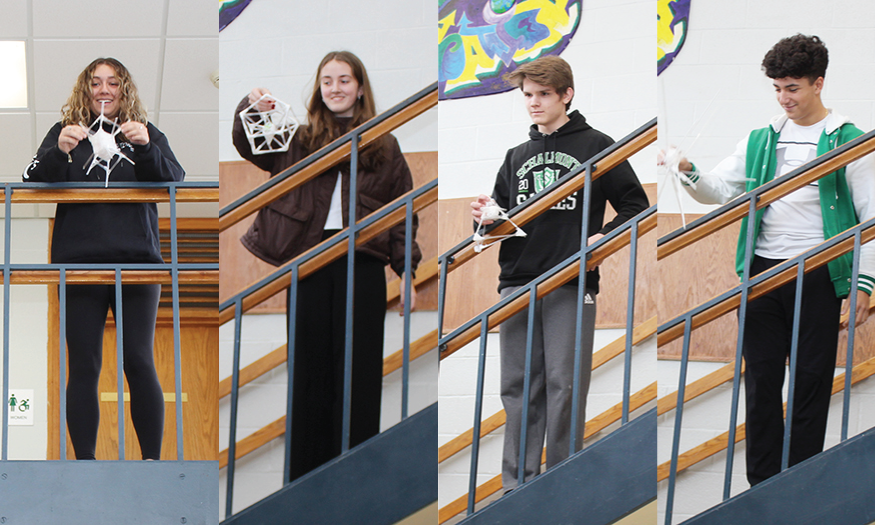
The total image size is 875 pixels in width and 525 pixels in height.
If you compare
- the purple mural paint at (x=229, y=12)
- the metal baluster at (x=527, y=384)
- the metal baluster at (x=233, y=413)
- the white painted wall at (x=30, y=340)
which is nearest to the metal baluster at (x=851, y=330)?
the metal baluster at (x=527, y=384)

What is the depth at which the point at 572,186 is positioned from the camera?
6.27 feet

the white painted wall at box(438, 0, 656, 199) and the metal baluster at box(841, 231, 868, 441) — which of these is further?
the white painted wall at box(438, 0, 656, 199)

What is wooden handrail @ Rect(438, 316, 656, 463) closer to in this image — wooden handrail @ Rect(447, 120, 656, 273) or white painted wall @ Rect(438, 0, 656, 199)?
wooden handrail @ Rect(447, 120, 656, 273)

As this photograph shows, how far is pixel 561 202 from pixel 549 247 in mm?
139

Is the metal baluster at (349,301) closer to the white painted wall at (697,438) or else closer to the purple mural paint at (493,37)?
the purple mural paint at (493,37)

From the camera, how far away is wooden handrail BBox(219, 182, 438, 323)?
5.98 ft

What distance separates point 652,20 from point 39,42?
93.1 inches

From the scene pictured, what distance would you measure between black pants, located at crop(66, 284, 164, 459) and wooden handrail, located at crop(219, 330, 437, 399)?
210 millimetres

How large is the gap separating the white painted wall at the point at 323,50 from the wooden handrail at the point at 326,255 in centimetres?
17

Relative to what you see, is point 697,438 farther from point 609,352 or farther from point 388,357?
point 388,357

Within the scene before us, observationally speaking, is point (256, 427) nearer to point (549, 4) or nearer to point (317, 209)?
point (317, 209)

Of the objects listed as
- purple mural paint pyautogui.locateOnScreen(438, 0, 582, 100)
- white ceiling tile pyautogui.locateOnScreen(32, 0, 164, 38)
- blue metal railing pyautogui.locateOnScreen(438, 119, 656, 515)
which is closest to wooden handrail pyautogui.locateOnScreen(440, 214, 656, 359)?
blue metal railing pyautogui.locateOnScreen(438, 119, 656, 515)

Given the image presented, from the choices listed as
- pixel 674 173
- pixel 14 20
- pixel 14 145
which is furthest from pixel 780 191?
pixel 14 145

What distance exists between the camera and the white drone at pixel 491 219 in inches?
77.5
